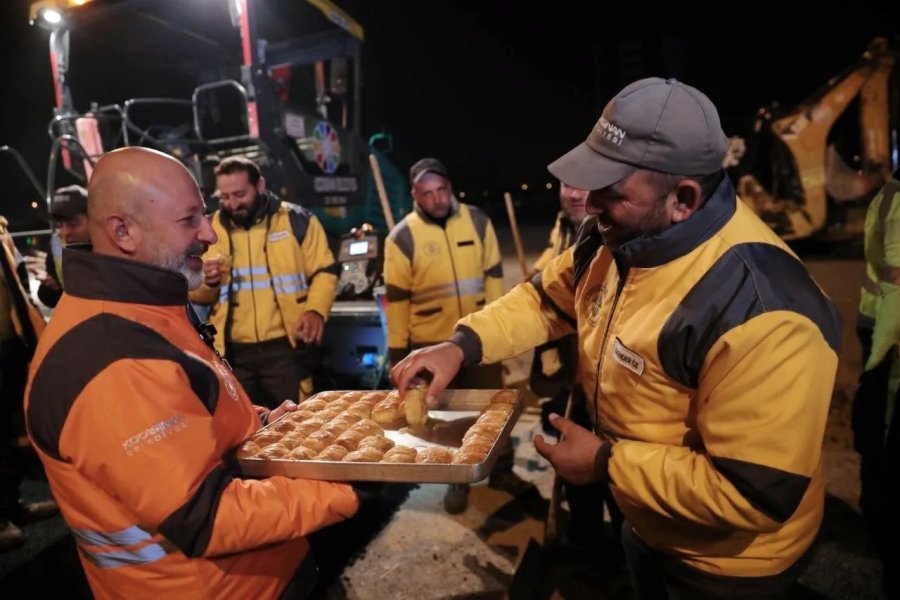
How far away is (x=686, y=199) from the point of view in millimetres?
1591

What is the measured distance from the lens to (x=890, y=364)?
347 centimetres

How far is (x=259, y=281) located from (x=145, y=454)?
2.88m

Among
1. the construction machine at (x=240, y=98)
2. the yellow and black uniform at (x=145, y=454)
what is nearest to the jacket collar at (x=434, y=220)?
the construction machine at (x=240, y=98)

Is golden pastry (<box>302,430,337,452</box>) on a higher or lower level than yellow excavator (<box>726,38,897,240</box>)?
lower

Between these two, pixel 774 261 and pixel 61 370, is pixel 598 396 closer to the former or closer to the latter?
pixel 774 261

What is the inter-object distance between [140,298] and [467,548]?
2802 mm

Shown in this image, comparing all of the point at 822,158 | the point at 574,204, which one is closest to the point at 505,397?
the point at 574,204

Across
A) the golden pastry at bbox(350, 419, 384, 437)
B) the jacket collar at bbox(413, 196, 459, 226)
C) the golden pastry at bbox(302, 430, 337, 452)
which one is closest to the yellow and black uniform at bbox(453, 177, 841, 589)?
the golden pastry at bbox(350, 419, 384, 437)

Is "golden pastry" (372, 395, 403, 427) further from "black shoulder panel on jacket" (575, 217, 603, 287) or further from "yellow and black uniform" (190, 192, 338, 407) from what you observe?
"yellow and black uniform" (190, 192, 338, 407)

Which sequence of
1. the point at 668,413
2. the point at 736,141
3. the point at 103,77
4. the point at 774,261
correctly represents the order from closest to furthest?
the point at 774,261 < the point at 668,413 < the point at 103,77 < the point at 736,141

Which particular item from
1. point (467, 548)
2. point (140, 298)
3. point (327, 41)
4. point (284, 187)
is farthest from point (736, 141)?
point (140, 298)

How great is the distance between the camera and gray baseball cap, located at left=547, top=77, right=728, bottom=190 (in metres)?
1.52

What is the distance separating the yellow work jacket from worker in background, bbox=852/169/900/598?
12.3 ft

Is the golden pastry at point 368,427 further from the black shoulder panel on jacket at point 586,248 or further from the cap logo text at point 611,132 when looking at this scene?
the cap logo text at point 611,132
